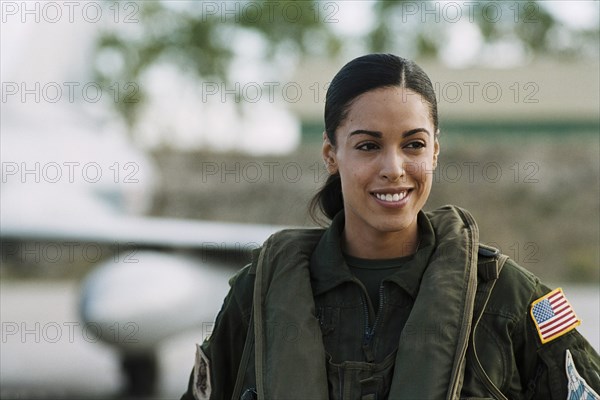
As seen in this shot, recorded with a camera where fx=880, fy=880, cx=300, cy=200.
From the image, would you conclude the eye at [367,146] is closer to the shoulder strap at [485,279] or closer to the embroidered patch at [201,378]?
the shoulder strap at [485,279]

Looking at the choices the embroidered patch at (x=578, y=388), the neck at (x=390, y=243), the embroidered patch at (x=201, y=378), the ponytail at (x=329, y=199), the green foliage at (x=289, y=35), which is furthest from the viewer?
the green foliage at (x=289, y=35)

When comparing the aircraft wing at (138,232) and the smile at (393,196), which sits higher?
the smile at (393,196)

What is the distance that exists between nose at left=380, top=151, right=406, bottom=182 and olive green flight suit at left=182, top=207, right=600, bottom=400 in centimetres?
19

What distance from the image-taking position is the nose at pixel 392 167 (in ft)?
6.86

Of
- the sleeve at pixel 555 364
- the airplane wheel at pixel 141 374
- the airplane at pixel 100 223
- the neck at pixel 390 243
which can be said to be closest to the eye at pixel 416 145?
the neck at pixel 390 243

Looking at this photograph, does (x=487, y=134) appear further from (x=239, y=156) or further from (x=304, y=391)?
(x=304, y=391)

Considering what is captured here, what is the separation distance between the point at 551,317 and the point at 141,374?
239 inches

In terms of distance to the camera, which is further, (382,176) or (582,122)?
(582,122)

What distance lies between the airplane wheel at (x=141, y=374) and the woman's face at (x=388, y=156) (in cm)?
568

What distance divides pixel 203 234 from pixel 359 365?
20.1 feet

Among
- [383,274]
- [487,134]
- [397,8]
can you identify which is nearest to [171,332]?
[383,274]

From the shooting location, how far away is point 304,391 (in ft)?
6.58

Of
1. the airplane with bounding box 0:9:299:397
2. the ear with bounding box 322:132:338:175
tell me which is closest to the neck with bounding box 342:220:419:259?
Result: the ear with bounding box 322:132:338:175

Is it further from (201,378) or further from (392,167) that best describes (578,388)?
(201,378)
